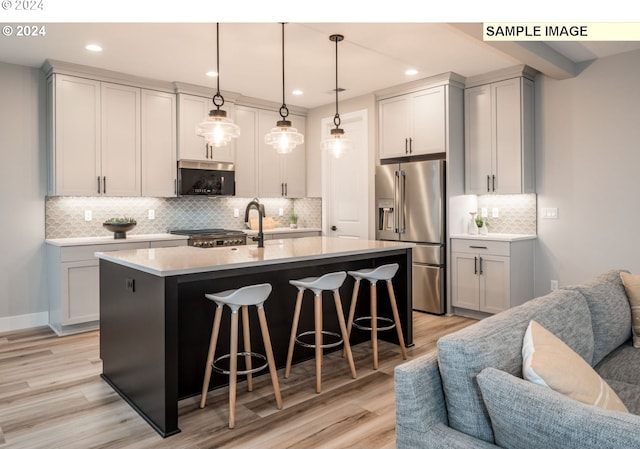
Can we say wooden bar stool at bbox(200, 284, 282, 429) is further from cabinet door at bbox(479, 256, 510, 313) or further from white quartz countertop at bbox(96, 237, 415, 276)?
cabinet door at bbox(479, 256, 510, 313)

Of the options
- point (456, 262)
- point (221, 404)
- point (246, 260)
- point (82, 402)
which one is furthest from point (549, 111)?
point (82, 402)

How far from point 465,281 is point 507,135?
166 cm

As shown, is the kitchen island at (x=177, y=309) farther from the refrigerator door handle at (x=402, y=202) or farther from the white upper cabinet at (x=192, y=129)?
the white upper cabinet at (x=192, y=129)

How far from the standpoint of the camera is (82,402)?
2861 mm

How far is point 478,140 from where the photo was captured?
17.0 ft

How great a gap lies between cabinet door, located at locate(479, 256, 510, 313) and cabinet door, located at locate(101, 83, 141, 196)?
388cm

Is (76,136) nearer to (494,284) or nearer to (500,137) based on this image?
(500,137)

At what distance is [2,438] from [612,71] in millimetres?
5683

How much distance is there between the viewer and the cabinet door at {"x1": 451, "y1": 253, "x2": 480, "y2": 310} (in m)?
4.96

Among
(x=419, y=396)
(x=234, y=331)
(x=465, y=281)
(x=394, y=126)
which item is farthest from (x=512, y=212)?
(x=419, y=396)

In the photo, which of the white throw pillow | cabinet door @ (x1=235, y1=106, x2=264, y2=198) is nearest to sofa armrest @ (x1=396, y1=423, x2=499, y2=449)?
the white throw pillow

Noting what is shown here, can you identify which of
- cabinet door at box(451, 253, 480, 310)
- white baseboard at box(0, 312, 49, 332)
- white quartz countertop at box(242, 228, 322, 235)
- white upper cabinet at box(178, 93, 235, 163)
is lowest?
white baseboard at box(0, 312, 49, 332)

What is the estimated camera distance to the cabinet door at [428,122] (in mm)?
5180

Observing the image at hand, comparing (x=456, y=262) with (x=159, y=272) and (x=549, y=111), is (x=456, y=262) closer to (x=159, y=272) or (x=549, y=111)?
(x=549, y=111)
